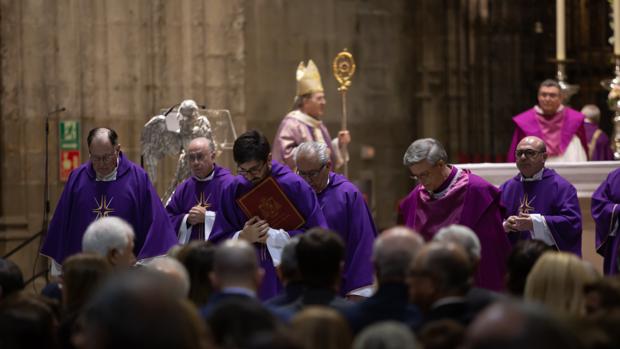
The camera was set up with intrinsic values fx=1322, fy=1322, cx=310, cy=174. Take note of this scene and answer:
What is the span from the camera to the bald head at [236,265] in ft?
18.2

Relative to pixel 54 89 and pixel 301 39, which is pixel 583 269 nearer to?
pixel 54 89

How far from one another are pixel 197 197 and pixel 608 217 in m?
3.08

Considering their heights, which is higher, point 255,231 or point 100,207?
point 100,207

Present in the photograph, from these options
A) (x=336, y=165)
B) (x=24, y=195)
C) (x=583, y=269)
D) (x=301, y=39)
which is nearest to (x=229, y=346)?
(x=583, y=269)

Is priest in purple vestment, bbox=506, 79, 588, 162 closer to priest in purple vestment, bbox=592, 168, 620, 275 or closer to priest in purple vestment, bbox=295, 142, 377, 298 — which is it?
priest in purple vestment, bbox=592, 168, 620, 275

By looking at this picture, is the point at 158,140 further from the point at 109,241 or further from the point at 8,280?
the point at 8,280

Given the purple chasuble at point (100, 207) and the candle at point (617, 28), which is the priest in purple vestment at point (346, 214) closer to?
the purple chasuble at point (100, 207)

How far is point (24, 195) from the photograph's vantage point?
565 inches

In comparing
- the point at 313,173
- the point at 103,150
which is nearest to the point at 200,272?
the point at 313,173

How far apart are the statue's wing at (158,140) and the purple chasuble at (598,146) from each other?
15.9 ft

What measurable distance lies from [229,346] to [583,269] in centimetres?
182

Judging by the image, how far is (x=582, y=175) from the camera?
11.3 metres

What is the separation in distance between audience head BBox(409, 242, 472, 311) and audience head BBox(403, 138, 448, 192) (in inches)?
139

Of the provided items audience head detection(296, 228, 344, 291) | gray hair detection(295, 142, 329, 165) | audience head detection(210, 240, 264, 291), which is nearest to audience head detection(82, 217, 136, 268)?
audience head detection(296, 228, 344, 291)
